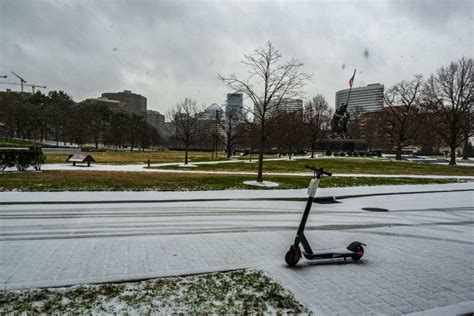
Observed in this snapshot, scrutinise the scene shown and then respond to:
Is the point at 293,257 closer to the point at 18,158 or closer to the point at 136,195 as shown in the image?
the point at 136,195

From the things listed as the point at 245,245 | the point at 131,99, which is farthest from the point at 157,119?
the point at 245,245

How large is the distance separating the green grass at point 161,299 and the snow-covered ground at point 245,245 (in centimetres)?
29

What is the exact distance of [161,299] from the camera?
360 cm

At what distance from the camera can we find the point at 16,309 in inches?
130

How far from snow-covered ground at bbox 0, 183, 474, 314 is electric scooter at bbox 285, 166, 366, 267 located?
158mm

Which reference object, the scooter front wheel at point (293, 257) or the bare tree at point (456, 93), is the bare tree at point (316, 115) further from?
the scooter front wheel at point (293, 257)

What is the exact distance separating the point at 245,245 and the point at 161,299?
A: 265 cm

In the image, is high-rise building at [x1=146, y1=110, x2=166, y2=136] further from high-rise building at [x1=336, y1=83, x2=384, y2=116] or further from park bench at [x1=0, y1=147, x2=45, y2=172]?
park bench at [x1=0, y1=147, x2=45, y2=172]

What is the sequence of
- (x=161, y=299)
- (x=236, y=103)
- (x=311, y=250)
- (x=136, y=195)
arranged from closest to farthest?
(x=161, y=299), (x=311, y=250), (x=136, y=195), (x=236, y=103)

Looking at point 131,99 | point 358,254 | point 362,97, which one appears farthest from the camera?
point 131,99

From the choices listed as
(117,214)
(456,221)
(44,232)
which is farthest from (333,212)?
(44,232)

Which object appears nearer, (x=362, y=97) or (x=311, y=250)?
(x=311, y=250)

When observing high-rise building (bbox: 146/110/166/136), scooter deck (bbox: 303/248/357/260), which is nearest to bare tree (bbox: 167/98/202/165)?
scooter deck (bbox: 303/248/357/260)

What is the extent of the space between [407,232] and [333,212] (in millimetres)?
2824
